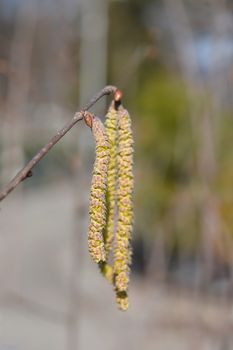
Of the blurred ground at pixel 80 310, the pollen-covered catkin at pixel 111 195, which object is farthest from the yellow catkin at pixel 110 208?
the blurred ground at pixel 80 310

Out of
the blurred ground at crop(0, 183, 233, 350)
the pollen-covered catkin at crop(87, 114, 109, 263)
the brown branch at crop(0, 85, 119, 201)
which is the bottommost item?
the pollen-covered catkin at crop(87, 114, 109, 263)

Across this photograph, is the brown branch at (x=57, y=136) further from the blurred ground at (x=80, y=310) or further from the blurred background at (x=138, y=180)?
the blurred ground at (x=80, y=310)

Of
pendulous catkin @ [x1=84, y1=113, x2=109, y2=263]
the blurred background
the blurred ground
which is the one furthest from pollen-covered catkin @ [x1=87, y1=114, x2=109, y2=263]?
the blurred ground

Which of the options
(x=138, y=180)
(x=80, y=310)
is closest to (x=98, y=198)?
(x=80, y=310)

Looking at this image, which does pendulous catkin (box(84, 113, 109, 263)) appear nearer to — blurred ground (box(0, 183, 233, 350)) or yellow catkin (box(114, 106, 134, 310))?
yellow catkin (box(114, 106, 134, 310))

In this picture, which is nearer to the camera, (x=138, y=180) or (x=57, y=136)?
(x=57, y=136)

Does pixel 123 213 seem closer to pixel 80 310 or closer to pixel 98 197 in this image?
pixel 98 197
